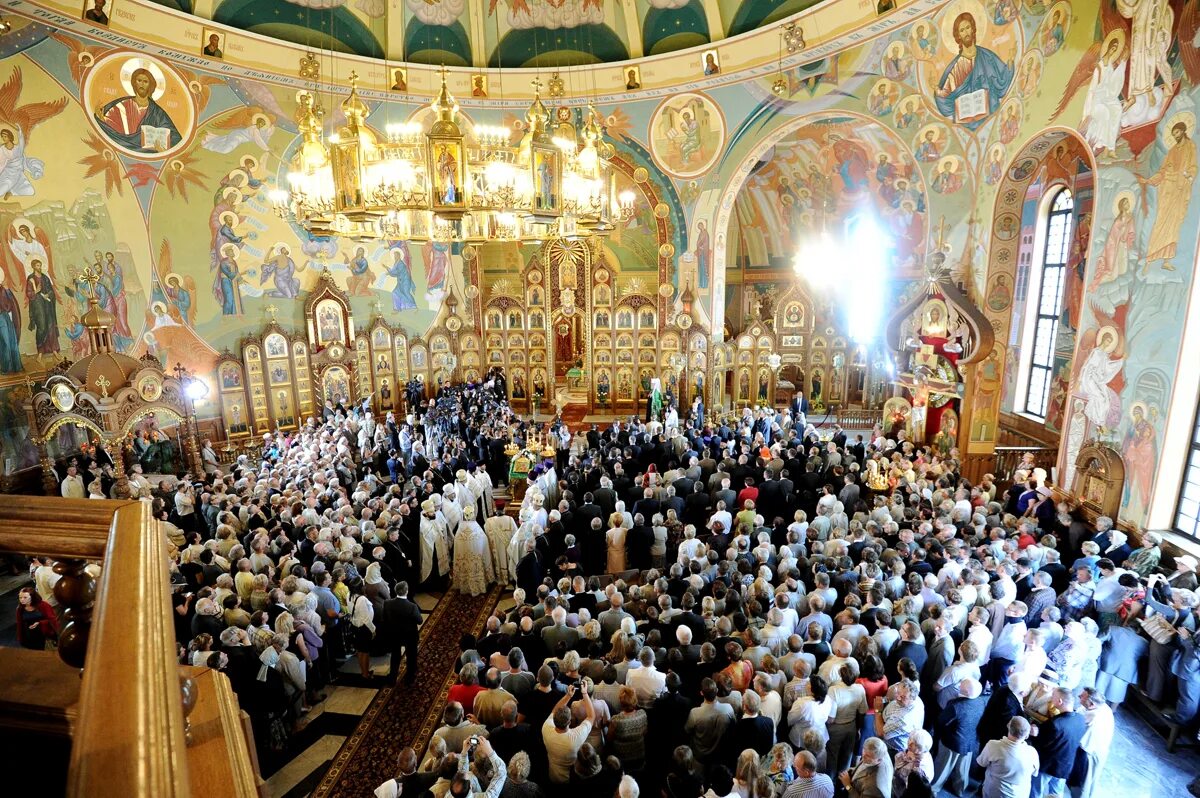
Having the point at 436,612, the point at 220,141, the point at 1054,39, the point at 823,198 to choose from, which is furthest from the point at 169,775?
the point at 823,198

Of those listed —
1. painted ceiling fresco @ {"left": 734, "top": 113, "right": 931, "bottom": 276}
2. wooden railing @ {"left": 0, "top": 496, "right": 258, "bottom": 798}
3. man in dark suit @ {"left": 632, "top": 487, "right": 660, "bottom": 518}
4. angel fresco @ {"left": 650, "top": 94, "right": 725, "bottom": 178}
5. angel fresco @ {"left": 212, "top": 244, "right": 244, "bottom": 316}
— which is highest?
angel fresco @ {"left": 650, "top": 94, "right": 725, "bottom": 178}

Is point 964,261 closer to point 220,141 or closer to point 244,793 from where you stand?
point 244,793

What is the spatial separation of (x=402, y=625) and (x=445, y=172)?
5869 millimetres

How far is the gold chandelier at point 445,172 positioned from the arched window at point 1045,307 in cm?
1179

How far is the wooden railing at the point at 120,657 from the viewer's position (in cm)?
77

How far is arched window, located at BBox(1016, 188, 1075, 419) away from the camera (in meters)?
14.8

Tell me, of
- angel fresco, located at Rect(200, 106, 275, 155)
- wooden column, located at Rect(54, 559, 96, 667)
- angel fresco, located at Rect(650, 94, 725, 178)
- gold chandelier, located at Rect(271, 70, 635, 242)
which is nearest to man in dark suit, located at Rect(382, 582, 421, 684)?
gold chandelier, located at Rect(271, 70, 635, 242)

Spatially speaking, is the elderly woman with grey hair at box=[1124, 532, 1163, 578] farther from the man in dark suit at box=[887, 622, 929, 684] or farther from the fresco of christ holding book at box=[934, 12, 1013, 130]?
the fresco of christ holding book at box=[934, 12, 1013, 130]

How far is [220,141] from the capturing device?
1744 centimetres

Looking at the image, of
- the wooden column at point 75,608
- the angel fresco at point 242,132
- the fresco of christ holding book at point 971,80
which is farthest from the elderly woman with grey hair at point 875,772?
the angel fresco at point 242,132

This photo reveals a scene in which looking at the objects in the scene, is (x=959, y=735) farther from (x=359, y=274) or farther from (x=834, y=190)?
(x=359, y=274)

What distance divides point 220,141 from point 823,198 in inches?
756

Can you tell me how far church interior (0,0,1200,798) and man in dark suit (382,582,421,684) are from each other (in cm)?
6

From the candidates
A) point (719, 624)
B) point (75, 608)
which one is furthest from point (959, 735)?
point (75, 608)
